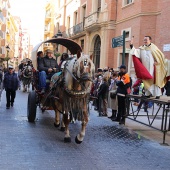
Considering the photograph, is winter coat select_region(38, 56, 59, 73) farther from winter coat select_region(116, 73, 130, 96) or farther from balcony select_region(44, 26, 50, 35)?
balcony select_region(44, 26, 50, 35)

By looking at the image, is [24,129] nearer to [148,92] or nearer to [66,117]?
[66,117]

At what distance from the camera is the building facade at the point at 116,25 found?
56.5 feet

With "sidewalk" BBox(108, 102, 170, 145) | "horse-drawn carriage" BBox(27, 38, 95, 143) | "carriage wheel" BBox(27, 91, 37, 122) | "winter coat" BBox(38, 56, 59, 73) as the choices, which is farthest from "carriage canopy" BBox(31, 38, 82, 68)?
"sidewalk" BBox(108, 102, 170, 145)

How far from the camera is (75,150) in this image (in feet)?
19.1

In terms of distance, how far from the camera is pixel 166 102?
669 cm

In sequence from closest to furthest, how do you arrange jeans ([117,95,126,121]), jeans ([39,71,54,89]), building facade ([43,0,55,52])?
jeans ([39,71,54,89]) < jeans ([117,95,126,121]) < building facade ([43,0,55,52])

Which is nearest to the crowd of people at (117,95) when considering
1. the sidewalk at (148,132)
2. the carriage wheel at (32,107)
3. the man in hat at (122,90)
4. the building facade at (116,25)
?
the man in hat at (122,90)

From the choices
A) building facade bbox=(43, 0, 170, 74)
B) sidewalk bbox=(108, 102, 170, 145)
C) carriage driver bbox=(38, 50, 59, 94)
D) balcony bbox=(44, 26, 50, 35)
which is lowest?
sidewalk bbox=(108, 102, 170, 145)

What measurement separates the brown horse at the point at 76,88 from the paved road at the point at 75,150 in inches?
22.7

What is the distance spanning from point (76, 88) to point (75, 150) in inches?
49.1

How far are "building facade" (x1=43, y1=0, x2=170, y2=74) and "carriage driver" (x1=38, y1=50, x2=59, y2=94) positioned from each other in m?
8.76

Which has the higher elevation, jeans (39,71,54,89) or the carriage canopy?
the carriage canopy

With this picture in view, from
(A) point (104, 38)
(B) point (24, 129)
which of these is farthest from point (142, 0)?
(B) point (24, 129)

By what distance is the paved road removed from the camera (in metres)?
4.96
